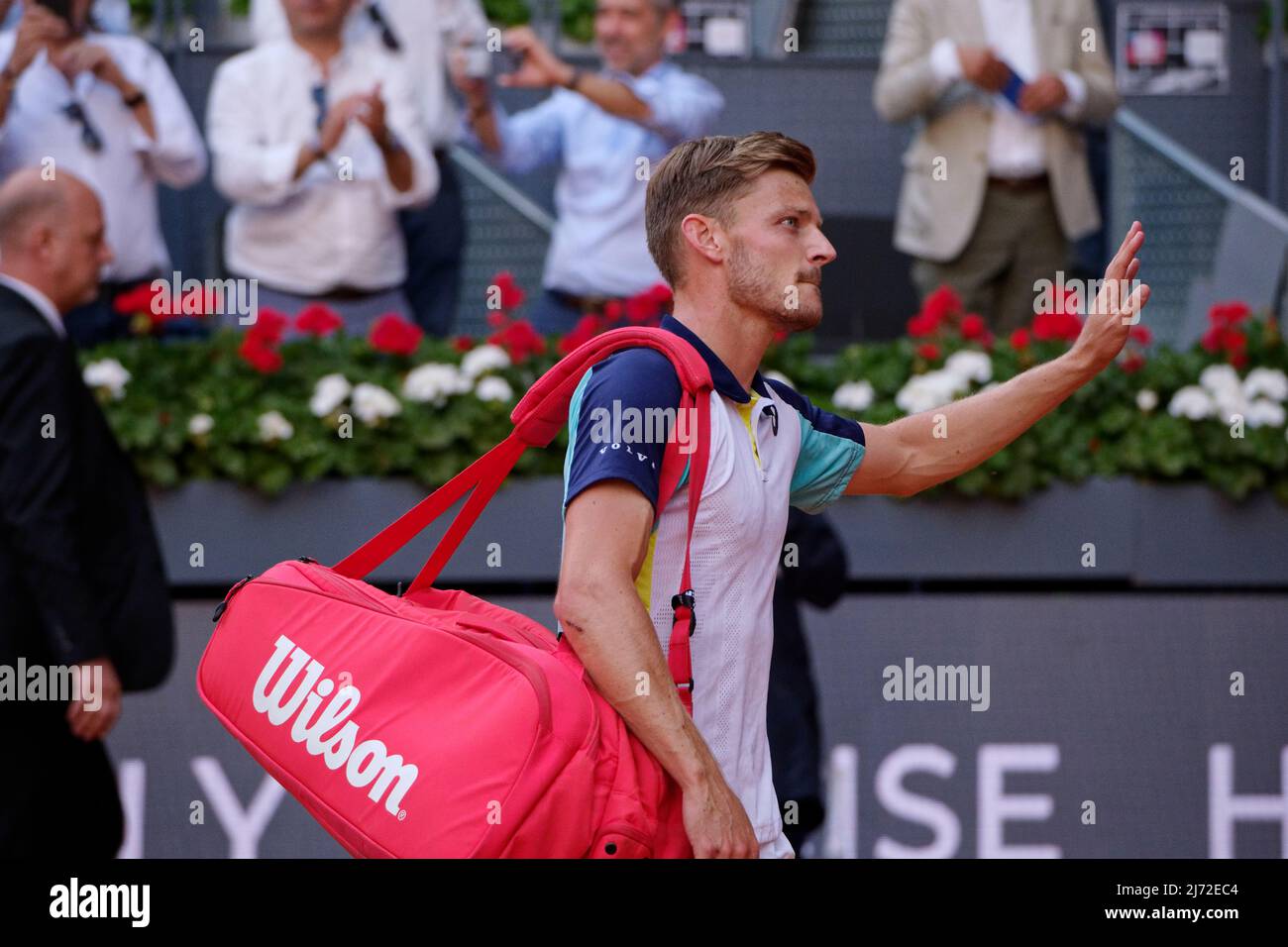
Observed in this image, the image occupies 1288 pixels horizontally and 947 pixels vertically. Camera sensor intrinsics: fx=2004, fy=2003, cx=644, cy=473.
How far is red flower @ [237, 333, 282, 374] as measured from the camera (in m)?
6.88

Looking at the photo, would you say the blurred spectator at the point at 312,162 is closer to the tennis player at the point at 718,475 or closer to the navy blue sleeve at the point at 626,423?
the tennis player at the point at 718,475

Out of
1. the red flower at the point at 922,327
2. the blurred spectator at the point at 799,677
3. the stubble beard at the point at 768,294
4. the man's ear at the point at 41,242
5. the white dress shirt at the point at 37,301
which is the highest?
the stubble beard at the point at 768,294

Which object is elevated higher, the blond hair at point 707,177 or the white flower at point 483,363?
the blond hair at point 707,177

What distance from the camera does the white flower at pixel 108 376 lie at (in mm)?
6832

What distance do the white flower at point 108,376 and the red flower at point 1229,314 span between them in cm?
384

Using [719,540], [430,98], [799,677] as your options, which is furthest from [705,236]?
[430,98]

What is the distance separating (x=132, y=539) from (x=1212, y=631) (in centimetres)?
355

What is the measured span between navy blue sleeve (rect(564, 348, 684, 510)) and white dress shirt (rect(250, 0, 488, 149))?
4.49 m

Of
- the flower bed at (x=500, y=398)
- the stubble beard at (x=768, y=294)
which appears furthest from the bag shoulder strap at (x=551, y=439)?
the flower bed at (x=500, y=398)

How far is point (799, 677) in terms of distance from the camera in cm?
571

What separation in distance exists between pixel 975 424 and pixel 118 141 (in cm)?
450

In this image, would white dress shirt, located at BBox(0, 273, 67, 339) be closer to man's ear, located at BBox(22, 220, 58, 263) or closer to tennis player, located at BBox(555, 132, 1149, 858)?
man's ear, located at BBox(22, 220, 58, 263)

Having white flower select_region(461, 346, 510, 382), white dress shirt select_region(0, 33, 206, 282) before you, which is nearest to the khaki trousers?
white flower select_region(461, 346, 510, 382)

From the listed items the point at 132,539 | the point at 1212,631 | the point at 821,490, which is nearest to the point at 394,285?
the point at 132,539
